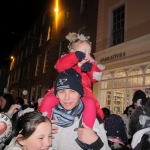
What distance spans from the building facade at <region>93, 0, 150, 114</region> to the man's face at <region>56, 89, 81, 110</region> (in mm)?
6318

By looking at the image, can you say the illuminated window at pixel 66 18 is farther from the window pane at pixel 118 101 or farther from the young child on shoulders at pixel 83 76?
the young child on shoulders at pixel 83 76

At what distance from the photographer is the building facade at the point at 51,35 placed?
13887mm

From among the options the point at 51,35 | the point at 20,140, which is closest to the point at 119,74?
the point at 20,140

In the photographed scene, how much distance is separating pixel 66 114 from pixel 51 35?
18.3 metres

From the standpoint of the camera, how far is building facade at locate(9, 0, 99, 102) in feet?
45.6

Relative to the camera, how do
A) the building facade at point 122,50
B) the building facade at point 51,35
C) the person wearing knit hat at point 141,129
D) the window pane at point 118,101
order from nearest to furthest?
1. the person wearing knit hat at point 141,129
2. the building facade at point 122,50
3. the window pane at point 118,101
4. the building facade at point 51,35

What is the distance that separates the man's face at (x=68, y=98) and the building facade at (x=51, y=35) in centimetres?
1015

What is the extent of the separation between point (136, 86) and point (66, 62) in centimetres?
729

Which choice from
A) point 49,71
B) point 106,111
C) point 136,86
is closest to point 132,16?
point 136,86

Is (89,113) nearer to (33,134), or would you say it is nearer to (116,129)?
(116,129)

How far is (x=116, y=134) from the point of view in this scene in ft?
6.76

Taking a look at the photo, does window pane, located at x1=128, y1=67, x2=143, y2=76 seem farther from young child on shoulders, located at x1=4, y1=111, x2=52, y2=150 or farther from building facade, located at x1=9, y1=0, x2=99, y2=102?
young child on shoulders, located at x1=4, y1=111, x2=52, y2=150

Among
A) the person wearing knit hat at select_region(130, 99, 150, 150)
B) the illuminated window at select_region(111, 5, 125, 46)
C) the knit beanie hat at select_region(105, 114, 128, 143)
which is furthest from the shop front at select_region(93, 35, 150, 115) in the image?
the person wearing knit hat at select_region(130, 99, 150, 150)

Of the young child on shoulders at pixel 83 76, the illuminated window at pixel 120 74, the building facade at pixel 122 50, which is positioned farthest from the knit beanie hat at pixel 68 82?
the illuminated window at pixel 120 74
